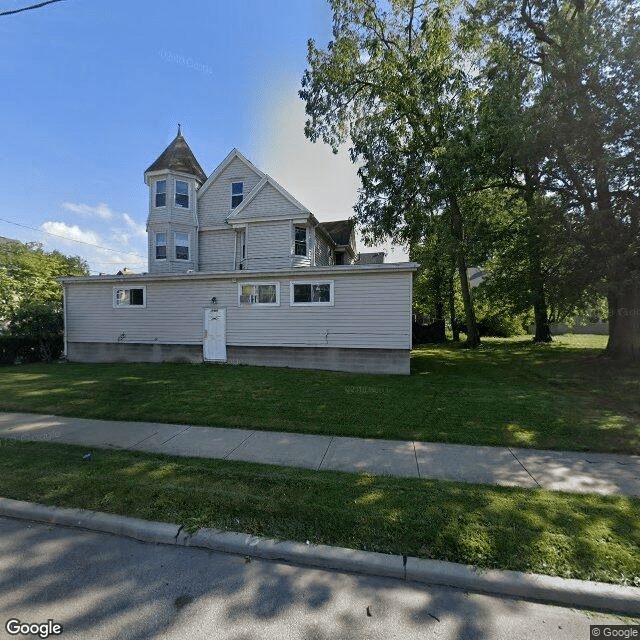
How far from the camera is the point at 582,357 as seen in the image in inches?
535

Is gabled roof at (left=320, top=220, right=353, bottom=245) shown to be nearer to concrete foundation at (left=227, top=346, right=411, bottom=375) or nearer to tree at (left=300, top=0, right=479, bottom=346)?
tree at (left=300, top=0, right=479, bottom=346)

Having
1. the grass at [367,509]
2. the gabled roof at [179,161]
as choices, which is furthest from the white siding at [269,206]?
the grass at [367,509]

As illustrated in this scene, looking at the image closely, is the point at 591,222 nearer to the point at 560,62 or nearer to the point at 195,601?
the point at 560,62

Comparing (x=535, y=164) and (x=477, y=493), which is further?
(x=535, y=164)

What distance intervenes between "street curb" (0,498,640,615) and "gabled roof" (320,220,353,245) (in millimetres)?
21135

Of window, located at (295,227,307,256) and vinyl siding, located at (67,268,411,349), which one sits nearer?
vinyl siding, located at (67,268,411,349)

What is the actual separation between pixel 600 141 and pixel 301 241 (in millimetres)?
11837

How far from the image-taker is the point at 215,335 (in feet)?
43.3

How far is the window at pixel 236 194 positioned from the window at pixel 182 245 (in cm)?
308

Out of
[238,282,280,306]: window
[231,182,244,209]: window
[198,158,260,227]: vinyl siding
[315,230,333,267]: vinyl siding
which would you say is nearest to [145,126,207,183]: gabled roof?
[198,158,260,227]: vinyl siding

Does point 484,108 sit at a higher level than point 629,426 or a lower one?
higher

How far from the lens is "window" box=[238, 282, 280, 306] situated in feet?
41.3

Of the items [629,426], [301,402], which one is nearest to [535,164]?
[629,426]

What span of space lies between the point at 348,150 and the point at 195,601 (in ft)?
67.7
